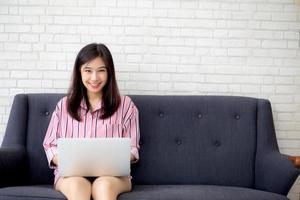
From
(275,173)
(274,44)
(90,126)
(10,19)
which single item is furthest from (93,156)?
(274,44)

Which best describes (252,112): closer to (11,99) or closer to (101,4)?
(101,4)

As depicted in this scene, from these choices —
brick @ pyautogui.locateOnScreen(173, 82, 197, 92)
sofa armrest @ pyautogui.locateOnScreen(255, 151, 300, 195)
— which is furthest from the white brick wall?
sofa armrest @ pyautogui.locateOnScreen(255, 151, 300, 195)

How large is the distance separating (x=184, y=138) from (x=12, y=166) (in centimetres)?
100

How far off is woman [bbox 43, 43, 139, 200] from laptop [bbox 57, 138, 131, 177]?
0.74 ft

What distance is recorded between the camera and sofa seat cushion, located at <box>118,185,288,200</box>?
2008 mm

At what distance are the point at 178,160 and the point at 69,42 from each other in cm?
107

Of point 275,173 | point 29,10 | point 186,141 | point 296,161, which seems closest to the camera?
point 296,161

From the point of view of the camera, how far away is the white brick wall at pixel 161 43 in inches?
108

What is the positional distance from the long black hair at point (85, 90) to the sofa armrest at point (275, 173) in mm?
916

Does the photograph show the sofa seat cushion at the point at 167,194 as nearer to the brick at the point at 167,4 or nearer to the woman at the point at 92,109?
the woman at the point at 92,109

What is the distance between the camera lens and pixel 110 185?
6.41ft

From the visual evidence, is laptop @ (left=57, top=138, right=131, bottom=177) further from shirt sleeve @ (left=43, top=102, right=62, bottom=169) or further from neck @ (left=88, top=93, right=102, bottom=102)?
neck @ (left=88, top=93, right=102, bottom=102)

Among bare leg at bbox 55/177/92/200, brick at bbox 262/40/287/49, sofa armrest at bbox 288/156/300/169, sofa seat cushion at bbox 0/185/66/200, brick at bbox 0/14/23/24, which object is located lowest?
sofa seat cushion at bbox 0/185/66/200

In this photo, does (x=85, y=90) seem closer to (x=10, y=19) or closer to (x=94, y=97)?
(x=94, y=97)
